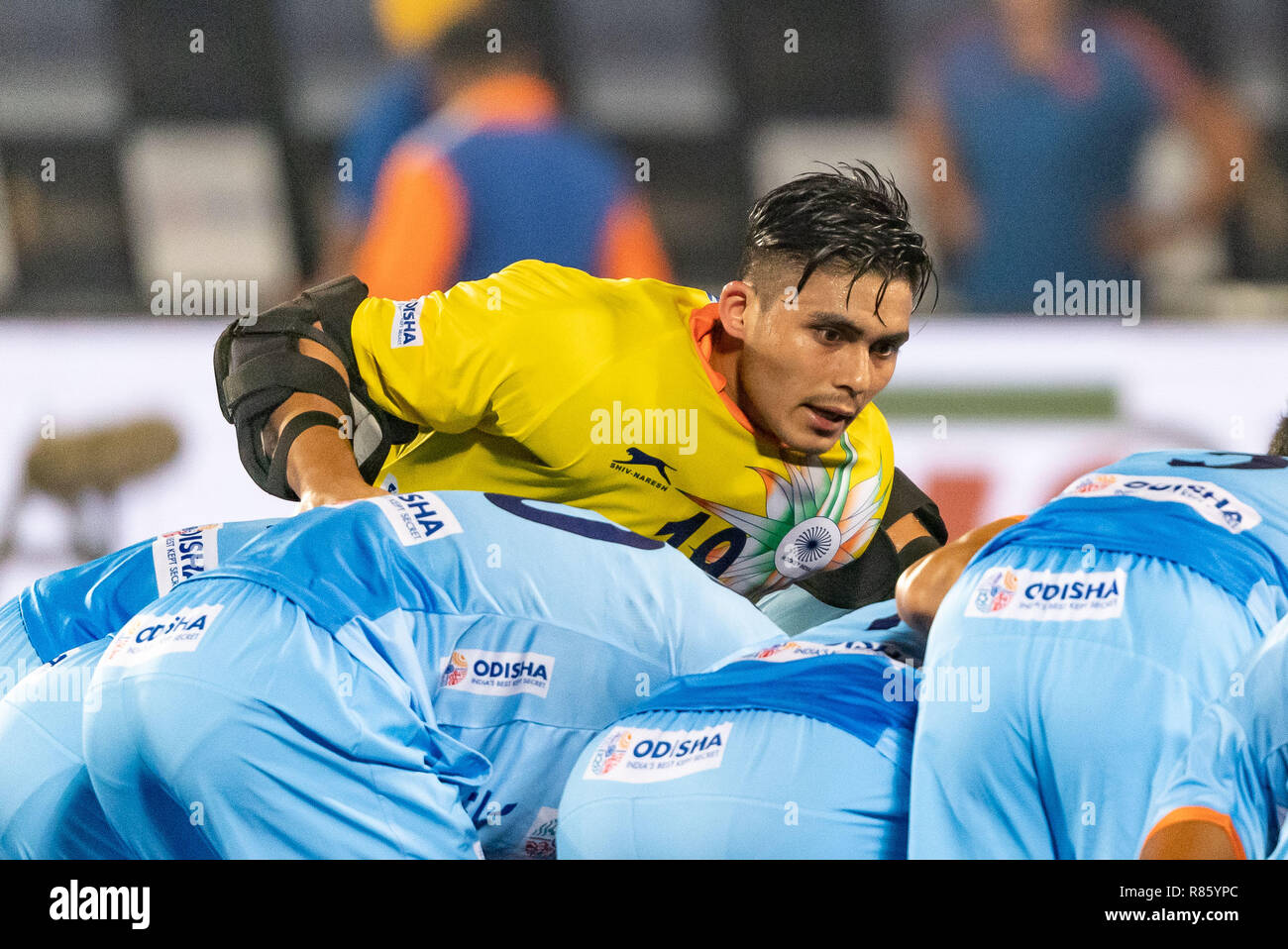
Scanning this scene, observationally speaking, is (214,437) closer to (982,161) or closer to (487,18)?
(487,18)

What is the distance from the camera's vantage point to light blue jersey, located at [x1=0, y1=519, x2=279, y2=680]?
1364mm

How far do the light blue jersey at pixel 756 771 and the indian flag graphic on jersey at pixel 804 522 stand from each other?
517 millimetres

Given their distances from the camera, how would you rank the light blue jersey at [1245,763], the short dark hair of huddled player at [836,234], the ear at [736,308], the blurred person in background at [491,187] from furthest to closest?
the blurred person in background at [491,187] → the ear at [736,308] → the short dark hair of huddled player at [836,234] → the light blue jersey at [1245,763]

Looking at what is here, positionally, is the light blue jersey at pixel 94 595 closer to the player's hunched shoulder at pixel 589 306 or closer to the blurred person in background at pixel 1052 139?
the player's hunched shoulder at pixel 589 306

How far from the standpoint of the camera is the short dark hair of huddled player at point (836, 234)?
158 cm

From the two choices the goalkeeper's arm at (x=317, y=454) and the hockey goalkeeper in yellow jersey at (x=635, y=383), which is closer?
the goalkeeper's arm at (x=317, y=454)

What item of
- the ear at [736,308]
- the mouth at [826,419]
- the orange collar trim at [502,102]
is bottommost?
the mouth at [826,419]

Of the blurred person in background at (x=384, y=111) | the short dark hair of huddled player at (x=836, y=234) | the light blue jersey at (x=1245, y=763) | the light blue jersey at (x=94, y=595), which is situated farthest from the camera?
the blurred person in background at (x=384, y=111)

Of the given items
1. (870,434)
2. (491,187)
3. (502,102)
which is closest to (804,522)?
(870,434)

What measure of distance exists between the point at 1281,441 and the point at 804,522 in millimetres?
531

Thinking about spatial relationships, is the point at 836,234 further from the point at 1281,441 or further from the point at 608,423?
the point at 1281,441

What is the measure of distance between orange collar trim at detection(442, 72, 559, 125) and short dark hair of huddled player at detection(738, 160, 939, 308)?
0.81 meters

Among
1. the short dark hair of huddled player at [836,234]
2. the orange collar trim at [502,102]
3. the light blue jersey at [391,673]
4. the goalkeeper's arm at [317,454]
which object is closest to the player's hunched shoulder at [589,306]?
the short dark hair of huddled player at [836,234]
